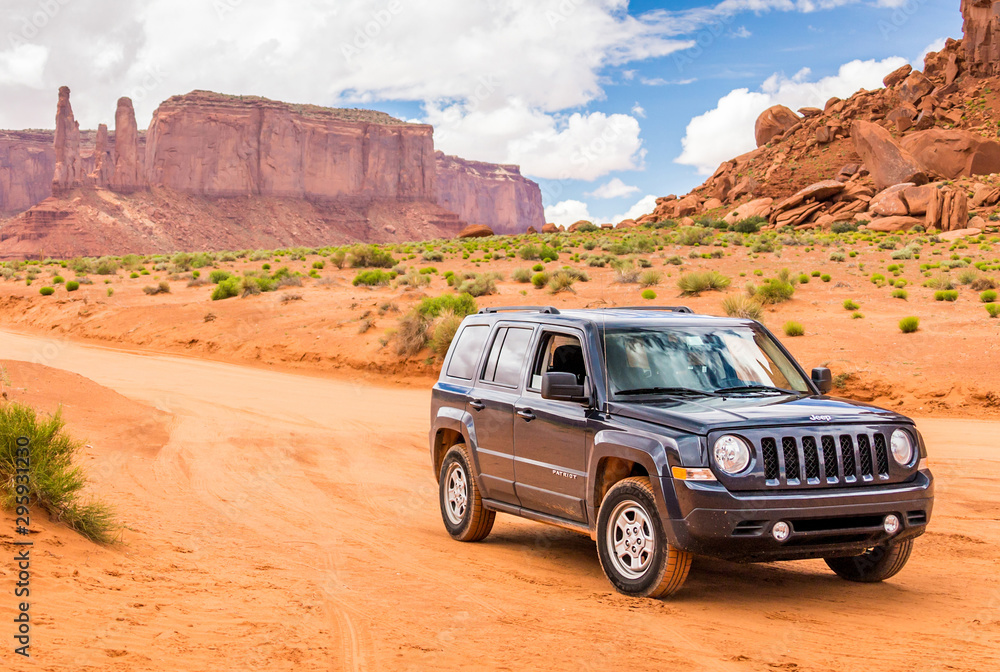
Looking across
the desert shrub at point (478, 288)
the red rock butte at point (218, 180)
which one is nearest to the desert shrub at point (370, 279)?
the desert shrub at point (478, 288)

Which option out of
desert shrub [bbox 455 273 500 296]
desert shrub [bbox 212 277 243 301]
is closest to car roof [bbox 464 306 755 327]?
desert shrub [bbox 455 273 500 296]

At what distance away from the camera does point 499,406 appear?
318 inches

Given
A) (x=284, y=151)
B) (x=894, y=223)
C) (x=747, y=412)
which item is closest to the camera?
(x=747, y=412)

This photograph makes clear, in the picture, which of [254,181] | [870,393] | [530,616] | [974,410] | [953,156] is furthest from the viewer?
[254,181]

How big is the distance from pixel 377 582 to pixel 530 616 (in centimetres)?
141

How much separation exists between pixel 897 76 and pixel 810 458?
9791cm

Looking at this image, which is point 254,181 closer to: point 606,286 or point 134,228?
point 134,228

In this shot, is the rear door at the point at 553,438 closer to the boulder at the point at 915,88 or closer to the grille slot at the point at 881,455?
the grille slot at the point at 881,455

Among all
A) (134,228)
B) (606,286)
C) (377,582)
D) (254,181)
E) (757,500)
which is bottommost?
(377,582)

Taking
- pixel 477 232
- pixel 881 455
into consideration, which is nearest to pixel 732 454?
pixel 881 455

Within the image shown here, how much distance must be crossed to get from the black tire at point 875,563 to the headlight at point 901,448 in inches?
23.5

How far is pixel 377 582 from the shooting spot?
686cm

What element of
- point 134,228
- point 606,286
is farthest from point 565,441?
point 134,228

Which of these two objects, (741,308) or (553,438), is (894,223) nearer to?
(741,308)
